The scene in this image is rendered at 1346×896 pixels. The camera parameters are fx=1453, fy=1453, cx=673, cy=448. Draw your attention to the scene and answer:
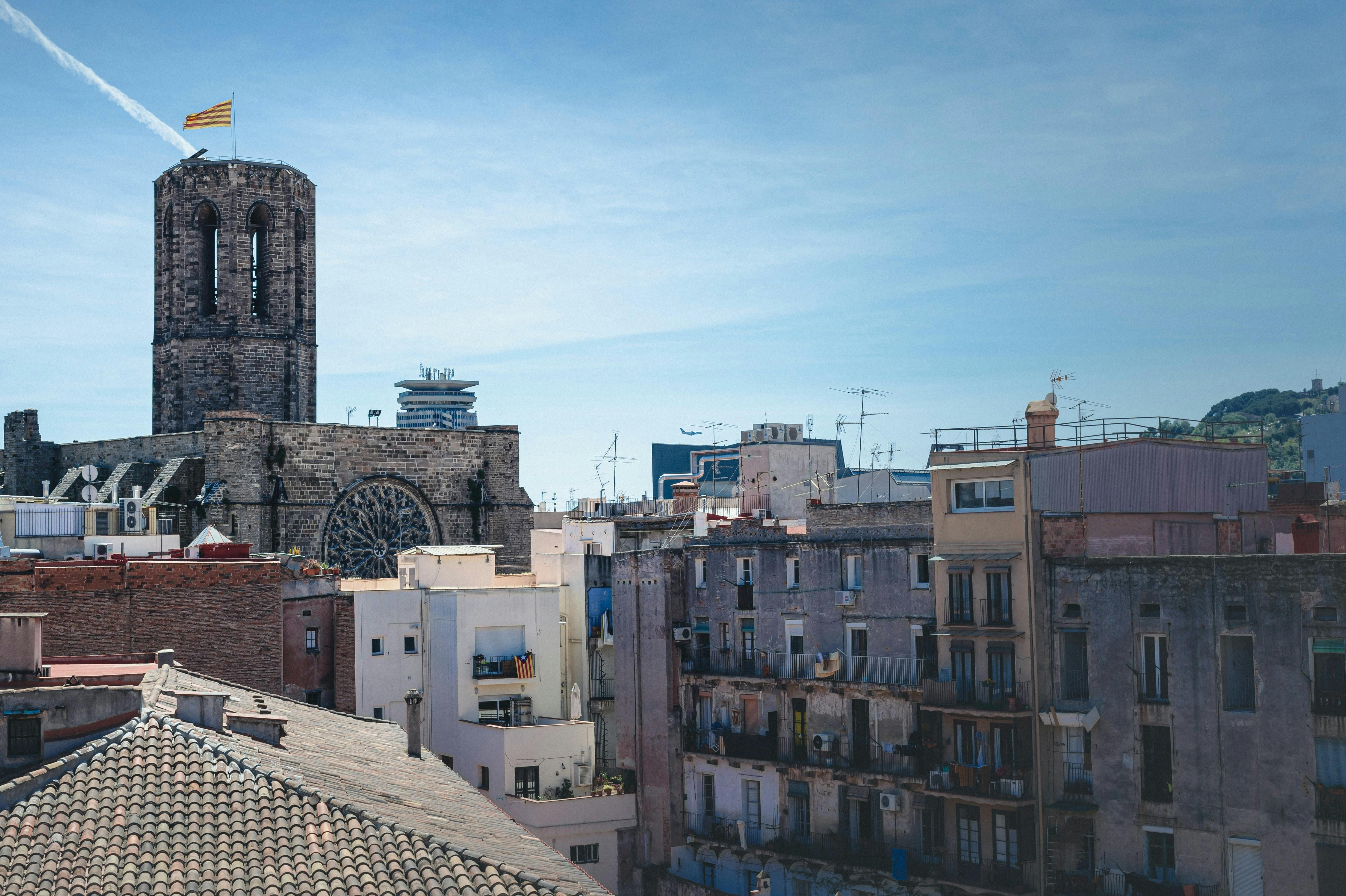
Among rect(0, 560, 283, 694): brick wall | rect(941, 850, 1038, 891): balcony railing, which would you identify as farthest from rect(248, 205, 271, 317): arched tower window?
rect(941, 850, 1038, 891): balcony railing

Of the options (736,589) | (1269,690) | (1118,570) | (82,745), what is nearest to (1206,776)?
(1269,690)

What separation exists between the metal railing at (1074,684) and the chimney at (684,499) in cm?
1879

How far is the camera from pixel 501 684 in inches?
1612

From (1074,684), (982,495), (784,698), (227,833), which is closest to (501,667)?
(784,698)

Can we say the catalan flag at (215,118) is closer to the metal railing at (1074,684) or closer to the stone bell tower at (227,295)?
the stone bell tower at (227,295)

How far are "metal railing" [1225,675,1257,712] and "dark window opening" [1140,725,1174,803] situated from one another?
1279 mm

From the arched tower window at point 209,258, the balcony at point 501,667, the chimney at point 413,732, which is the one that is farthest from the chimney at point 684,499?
the arched tower window at point 209,258

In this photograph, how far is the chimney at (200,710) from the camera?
19547 millimetres

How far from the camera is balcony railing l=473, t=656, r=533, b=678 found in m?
→ 41.1

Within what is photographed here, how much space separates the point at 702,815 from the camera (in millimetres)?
37156

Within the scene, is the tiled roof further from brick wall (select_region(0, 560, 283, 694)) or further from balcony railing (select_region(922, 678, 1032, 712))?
balcony railing (select_region(922, 678, 1032, 712))

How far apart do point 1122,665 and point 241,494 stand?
33172mm

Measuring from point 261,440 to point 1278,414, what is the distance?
6780cm

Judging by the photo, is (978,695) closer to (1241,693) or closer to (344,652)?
(1241,693)
